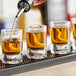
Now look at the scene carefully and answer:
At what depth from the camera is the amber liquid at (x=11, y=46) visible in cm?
111

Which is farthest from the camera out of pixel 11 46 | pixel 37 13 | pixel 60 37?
pixel 37 13

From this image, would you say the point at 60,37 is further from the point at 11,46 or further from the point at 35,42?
the point at 11,46

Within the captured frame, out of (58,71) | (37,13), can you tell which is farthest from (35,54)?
(37,13)

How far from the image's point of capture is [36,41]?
1.16m

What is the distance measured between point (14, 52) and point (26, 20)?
2.99 ft

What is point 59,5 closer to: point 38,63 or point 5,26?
point 5,26

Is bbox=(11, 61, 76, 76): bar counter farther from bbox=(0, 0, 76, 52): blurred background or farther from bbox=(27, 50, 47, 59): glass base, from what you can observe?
bbox=(0, 0, 76, 52): blurred background

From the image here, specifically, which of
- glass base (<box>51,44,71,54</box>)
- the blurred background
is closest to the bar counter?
glass base (<box>51,44,71,54</box>)

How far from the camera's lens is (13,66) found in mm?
1078

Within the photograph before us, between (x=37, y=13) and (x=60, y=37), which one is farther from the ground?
(x=37, y=13)

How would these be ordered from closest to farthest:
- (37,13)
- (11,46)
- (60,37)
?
(11,46) → (60,37) → (37,13)

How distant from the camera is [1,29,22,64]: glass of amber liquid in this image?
111 cm

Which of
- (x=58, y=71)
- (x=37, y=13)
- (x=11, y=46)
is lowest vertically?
(x=58, y=71)

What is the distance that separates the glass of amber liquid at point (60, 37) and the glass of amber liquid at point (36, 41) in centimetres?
6
